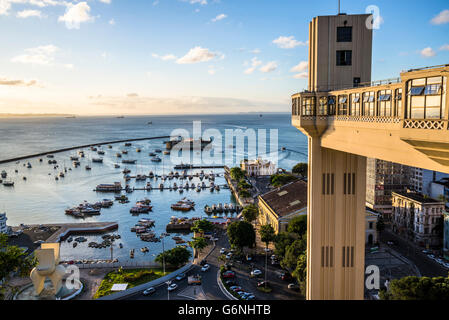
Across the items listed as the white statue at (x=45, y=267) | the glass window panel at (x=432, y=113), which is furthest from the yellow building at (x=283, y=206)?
the glass window panel at (x=432, y=113)

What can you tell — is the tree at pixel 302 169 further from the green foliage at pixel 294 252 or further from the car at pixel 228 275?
the car at pixel 228 275

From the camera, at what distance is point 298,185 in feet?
117

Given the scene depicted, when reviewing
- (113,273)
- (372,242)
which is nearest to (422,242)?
(372,242)

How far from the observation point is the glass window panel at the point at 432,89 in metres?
5.77

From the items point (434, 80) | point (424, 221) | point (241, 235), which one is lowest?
point (424, 221)

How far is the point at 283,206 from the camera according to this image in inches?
1282

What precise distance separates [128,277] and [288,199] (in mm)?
16870

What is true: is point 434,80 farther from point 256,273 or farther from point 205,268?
point 205,268

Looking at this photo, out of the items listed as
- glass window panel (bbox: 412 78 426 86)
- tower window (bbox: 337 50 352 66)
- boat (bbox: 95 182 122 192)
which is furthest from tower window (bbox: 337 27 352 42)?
boat (bbox: 95 182 122 192)

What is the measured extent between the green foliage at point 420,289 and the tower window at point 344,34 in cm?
1310

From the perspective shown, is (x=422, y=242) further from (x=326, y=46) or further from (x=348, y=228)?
(x=326, y=46)

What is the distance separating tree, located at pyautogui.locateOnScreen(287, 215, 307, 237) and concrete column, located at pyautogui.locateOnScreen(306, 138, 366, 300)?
16.7m

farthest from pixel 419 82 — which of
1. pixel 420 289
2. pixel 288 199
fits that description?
pixel 288 199
